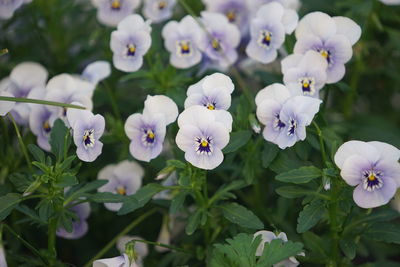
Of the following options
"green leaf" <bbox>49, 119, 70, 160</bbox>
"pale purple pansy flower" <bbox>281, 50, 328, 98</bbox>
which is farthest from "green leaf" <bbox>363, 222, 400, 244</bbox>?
"green leaf" <bbox>49, 119, 70, 160</bbox>

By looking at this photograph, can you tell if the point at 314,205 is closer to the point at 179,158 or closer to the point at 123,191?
the point at 179,158

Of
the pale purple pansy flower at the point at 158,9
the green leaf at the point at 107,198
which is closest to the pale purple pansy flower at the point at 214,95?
the green leaf at the point at 107,198

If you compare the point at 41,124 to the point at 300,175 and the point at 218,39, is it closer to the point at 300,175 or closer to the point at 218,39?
the point at 218,39

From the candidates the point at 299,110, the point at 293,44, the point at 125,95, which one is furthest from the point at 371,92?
the point at 299,110

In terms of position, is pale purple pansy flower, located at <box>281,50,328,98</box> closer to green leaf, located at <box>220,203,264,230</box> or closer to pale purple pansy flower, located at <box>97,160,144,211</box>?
green leaf, located at <box>220,203,264,230</box>

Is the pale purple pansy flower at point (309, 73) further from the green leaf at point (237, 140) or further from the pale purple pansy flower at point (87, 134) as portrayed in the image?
the pale purple pansy flower at point (87, 134)
